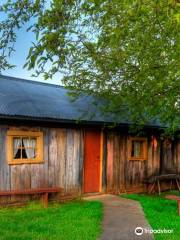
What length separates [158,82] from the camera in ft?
28.7

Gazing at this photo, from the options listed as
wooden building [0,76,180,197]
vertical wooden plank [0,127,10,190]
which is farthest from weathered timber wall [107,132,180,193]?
vertical wooden plank [0,127,10,190]

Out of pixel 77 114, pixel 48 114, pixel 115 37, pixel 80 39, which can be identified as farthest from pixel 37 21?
pixel 77 114

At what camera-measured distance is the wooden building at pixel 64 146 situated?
34.6ft

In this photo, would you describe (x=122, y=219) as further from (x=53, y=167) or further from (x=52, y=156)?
(x=52, y=156)

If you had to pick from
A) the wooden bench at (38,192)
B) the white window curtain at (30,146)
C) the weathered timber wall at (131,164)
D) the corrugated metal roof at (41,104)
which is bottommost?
the wooden bench at (38,192)

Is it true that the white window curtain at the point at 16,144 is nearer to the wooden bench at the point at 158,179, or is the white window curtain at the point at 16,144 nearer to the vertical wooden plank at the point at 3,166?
the vertical wooden plank at the point at 3,166

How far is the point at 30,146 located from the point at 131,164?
16.0ft

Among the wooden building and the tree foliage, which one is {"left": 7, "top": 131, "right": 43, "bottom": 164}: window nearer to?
the wooden building

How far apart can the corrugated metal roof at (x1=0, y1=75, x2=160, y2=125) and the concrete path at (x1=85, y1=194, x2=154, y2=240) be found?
2.86 m

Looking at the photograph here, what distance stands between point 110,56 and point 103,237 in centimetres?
489

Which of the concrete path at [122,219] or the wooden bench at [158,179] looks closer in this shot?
the concrete path at [122,219]

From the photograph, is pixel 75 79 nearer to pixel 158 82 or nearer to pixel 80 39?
pixel 80 39

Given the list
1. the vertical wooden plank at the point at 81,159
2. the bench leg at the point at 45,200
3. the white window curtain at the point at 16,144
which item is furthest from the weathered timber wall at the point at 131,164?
the white window curtain at the point at 16,144

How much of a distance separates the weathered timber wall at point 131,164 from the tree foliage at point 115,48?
232 centimetres
